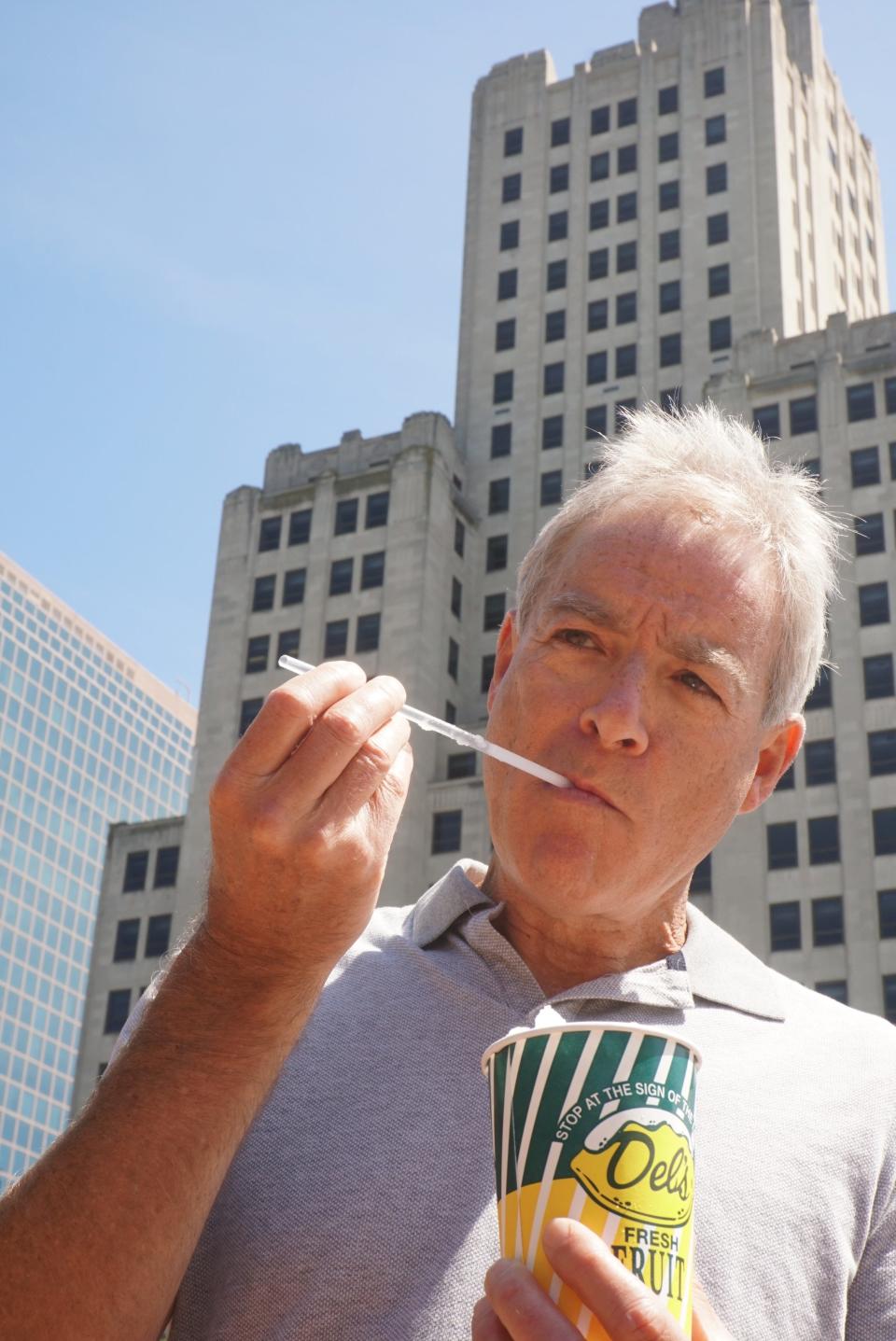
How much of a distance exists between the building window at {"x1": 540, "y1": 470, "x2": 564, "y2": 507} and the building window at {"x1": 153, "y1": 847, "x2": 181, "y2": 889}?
76.6ft

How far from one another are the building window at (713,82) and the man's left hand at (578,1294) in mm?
83026

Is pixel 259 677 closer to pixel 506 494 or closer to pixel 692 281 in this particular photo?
pixel 506 494

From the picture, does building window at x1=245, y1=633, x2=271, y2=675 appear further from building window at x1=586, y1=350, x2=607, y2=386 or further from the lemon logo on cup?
the lemon logo on cup

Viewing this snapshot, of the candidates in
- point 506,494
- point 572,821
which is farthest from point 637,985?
point 506,494

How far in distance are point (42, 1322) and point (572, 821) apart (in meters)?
1.63

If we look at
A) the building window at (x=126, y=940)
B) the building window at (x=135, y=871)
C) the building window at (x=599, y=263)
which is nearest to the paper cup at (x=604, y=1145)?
the building window at (x=126, y=940)

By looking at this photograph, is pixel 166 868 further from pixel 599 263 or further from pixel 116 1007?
pixel 599 263

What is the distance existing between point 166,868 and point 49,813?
6367cm

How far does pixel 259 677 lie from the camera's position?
69125mm

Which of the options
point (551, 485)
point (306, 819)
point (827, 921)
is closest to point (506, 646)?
point (306, 819)

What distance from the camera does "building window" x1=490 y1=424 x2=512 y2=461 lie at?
7562cm

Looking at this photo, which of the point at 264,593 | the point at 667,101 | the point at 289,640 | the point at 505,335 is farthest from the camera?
the point at 667,101

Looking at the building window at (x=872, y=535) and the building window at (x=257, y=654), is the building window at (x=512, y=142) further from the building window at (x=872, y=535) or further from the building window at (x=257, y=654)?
the building window at (x=872, y=535)

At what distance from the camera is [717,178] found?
7669cm
